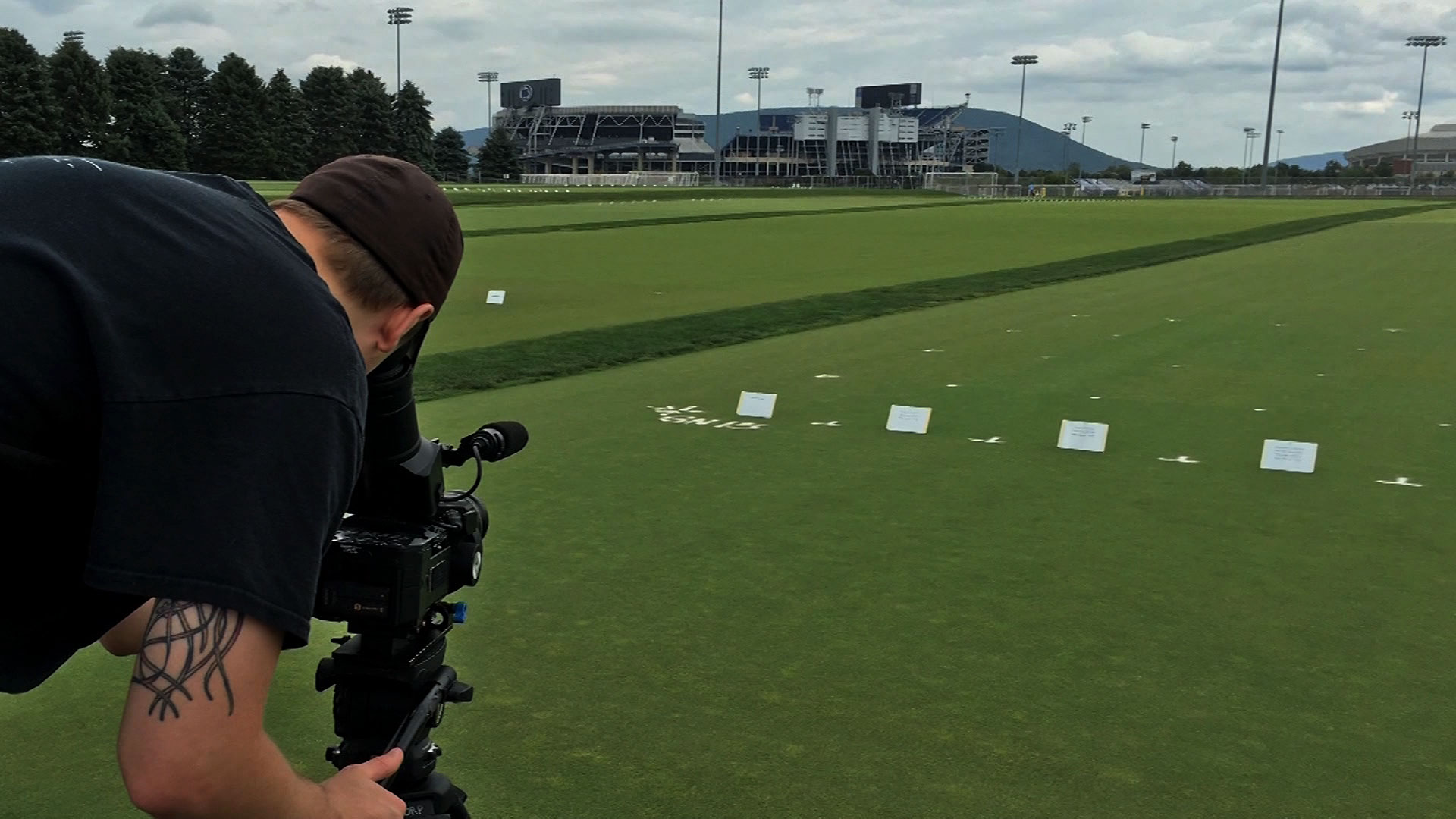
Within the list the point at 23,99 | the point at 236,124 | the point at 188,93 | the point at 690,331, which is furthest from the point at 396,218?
the point at 188,93

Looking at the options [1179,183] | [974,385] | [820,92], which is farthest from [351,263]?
[820,92]

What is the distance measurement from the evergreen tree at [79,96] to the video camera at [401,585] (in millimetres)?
60733

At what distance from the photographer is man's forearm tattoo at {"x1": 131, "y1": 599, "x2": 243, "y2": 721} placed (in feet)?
4.13

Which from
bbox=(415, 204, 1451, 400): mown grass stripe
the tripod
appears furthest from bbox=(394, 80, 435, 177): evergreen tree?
the tripod

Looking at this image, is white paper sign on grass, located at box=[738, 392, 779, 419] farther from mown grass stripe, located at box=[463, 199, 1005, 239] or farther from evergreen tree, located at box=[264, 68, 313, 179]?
evergreen tree, located at box=[264, 68, 313, 179]

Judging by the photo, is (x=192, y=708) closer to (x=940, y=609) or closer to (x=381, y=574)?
(x=381, y=574)

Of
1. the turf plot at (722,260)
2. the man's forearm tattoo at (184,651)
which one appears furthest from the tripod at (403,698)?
the turf plot at (722,260)

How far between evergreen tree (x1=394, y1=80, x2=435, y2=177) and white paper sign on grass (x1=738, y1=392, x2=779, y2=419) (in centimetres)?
7447

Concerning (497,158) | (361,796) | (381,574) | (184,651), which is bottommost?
(361,796)

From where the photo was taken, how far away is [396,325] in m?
1.56

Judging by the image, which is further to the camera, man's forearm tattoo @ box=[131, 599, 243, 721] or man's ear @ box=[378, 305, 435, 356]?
man's ear @ box=[378, 305, 435, 356]

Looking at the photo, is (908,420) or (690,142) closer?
(908,420)

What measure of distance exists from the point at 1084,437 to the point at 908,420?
37.9 inches

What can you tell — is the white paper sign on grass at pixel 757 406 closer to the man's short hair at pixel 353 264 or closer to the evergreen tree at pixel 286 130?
the man's short hair at pixel 353 264
